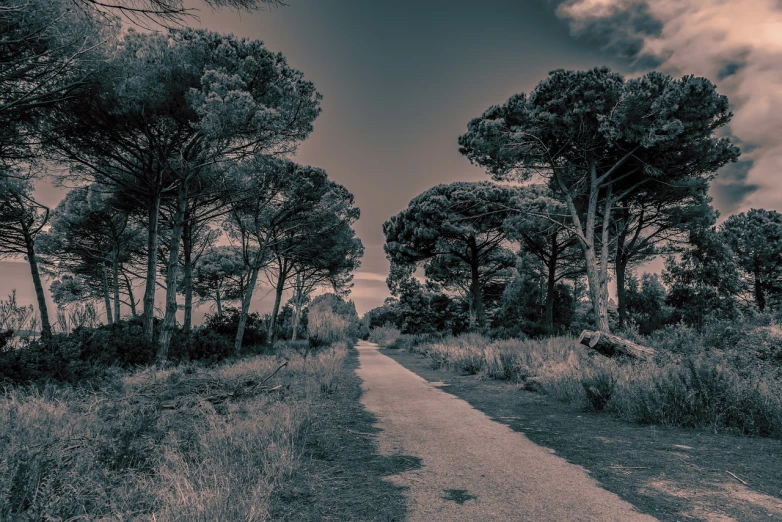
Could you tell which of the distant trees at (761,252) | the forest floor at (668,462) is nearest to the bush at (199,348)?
the forest floor at (668,462)

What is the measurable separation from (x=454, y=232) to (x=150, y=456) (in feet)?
63.5

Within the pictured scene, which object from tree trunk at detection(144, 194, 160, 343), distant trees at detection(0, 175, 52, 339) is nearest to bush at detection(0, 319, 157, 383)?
tree trunk at detection(144, 194, 160, 343)

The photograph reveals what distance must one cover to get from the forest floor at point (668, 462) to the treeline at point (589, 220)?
34.8 ft

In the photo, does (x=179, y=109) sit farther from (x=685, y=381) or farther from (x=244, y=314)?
(x=685, y=381)

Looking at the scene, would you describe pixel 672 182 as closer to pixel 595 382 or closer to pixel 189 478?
pixel 595 382

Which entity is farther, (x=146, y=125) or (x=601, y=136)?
(x=601, y=136)

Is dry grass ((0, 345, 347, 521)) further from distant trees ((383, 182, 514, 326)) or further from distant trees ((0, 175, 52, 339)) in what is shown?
distant trees ((383, 182, 514, 326))

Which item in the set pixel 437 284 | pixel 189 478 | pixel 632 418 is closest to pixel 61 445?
pixel 189 478

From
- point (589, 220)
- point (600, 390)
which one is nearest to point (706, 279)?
point (589, 220)

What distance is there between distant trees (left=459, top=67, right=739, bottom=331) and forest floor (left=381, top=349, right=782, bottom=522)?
1051cm

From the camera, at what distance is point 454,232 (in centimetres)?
2119

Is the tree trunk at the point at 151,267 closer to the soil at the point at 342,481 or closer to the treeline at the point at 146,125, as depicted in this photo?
the treeline at the point at 146,125

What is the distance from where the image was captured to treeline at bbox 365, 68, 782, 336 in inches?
531

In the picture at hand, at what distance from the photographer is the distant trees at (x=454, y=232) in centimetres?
1983
